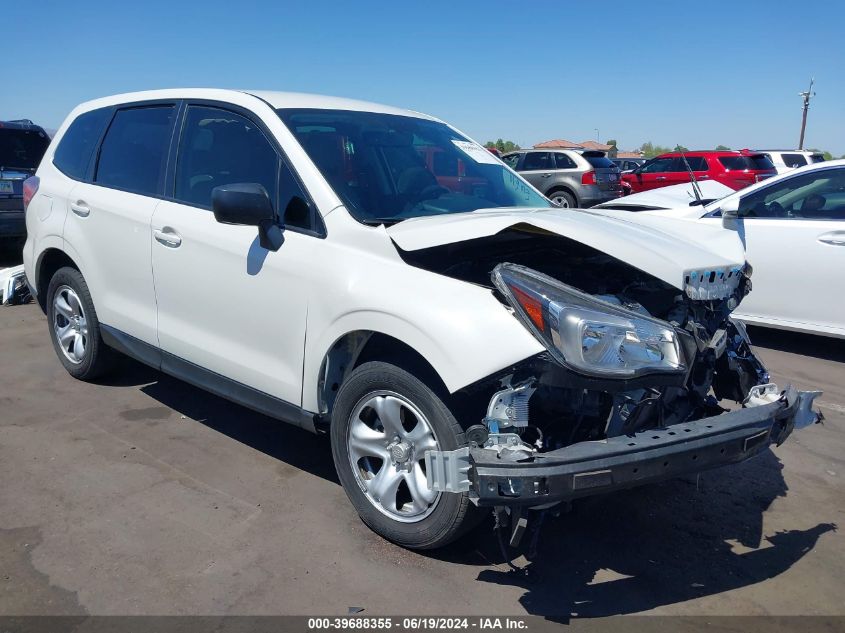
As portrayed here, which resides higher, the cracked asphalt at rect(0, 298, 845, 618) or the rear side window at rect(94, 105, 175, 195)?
the rear side window at rect(94, 105, 175, 195)

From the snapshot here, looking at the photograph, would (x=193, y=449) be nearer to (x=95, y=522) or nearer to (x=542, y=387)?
(x=95, y=522)

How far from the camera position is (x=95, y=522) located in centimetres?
348

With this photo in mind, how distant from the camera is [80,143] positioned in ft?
17.0

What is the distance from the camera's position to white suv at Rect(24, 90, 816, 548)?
8.86 feet

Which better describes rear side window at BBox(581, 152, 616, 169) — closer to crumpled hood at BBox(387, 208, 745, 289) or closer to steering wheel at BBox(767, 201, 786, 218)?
steering wheel at BBox(767, 201, 786, 218)

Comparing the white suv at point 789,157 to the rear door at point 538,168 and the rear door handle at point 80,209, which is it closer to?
the rear door at point 538,168

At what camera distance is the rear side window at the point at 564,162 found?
17.6 meters

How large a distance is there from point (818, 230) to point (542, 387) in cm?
447

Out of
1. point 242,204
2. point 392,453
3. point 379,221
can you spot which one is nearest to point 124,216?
point 242,204

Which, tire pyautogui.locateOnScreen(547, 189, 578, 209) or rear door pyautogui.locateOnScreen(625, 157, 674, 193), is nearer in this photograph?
tire pyautogui.locateOnScreen(547, 189, 578, 209)

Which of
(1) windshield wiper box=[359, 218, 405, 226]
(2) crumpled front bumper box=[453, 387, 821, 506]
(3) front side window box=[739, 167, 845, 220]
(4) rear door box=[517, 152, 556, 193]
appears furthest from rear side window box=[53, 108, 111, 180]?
(4) rear door box=[517, 152, 556, 193]

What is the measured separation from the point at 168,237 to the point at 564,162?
14891mm

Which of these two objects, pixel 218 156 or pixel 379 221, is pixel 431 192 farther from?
pixel 218 156

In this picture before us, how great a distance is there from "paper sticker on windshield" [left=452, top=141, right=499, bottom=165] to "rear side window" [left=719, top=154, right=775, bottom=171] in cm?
1635
